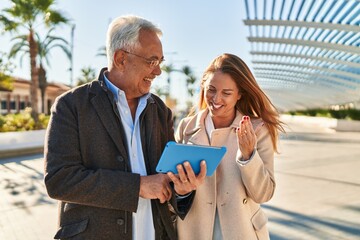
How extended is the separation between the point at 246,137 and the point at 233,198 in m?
0.38

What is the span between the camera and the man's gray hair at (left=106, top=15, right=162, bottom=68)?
213 centimetres

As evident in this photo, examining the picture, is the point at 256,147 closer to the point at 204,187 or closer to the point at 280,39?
the point at 204,187

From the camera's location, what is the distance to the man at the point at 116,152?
1939 millimetres

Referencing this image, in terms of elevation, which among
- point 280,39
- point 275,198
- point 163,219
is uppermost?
point 280,39

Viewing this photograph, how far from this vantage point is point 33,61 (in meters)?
21.8

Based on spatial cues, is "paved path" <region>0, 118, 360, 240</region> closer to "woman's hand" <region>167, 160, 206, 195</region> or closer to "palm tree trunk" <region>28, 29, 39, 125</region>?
"woman's hand" <region>167, 160, 206, 195</region>

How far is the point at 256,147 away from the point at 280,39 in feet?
80.3

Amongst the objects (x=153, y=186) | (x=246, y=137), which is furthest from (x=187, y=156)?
(x=246, y=137)

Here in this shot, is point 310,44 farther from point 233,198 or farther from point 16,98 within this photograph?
point 16,98

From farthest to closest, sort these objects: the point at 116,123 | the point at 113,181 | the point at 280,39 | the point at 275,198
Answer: the point at 280,39 < the point at 275,198 < the point at 116,123 < the point at 113,181

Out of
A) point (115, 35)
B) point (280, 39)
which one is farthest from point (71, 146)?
point (280, 39)

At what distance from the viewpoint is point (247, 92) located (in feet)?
8.95

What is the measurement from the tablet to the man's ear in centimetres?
57

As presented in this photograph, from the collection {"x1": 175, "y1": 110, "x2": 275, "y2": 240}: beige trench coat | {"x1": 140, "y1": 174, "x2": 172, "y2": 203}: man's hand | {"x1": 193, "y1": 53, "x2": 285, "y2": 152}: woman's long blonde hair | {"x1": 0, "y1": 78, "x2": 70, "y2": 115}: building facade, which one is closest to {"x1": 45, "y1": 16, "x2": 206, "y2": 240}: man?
{"x1": 140, "y1": 174, "x2": 172, "y2": 203}: man's hand
